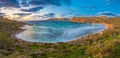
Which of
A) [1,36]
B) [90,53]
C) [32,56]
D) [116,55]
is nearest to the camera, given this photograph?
[116,55]

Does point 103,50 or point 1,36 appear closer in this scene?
point 103,50

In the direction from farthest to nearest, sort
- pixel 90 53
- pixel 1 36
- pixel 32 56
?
pixel 1 36
pixel 32 56
pixel 90 53

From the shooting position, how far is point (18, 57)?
36.9 metres

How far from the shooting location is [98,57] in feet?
112

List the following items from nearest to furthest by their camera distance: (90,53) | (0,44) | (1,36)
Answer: (90,53)
(0,44)
(1,36)

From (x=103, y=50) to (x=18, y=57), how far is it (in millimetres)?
9712

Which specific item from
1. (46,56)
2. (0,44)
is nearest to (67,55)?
(46,56)

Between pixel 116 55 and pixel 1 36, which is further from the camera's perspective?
pixel 1 36

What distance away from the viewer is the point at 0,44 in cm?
5366

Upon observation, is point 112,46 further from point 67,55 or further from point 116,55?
point 67,55

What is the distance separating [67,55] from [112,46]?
7.27 m

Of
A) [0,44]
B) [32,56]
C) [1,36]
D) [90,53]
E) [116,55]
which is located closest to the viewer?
[116,55]

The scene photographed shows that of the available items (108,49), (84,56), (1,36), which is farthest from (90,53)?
(1,36)

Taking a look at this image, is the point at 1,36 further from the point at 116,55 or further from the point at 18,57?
the point at 116,55
